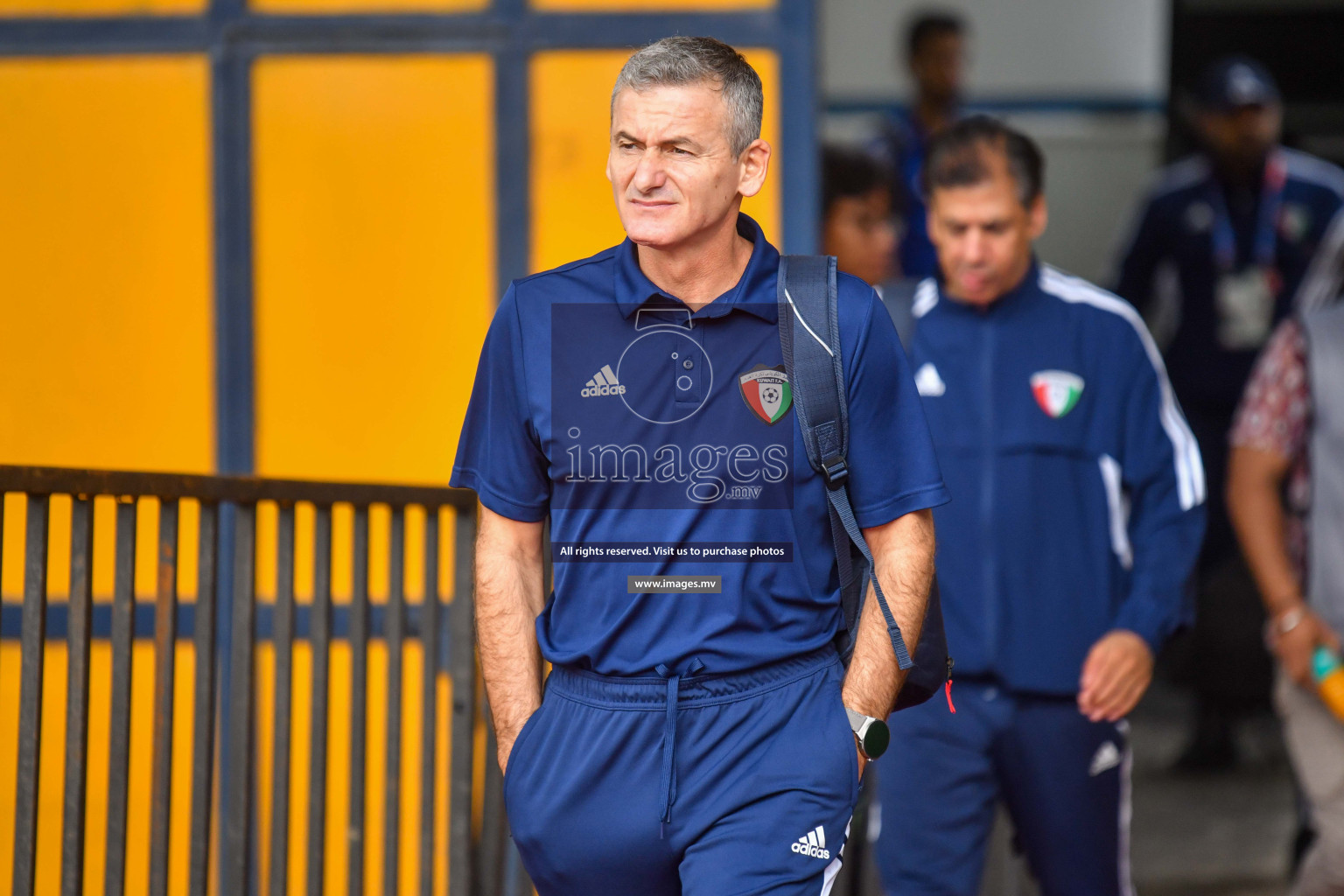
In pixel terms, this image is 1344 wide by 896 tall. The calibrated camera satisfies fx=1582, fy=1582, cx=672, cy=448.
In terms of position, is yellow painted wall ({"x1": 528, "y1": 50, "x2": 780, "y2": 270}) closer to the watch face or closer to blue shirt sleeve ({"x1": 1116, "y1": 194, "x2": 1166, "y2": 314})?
the watch face

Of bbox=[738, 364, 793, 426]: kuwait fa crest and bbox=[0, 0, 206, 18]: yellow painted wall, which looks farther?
bbox=[0, 0, 206, 18]: yellow painted wall

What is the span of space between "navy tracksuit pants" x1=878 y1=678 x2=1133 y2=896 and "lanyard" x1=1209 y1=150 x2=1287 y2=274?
154 inches

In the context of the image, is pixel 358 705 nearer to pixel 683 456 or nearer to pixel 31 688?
pixel 31 688

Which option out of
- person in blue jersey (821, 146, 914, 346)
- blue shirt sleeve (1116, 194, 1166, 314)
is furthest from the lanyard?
person in blue jersey (821, 146, 914, 346)

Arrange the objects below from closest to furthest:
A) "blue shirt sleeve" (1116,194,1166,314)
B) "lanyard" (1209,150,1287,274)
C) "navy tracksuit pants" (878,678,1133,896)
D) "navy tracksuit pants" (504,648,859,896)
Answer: "navy tracksuit pants" (504,648,859,896), "navy tracksuit pants" (878,678,1133,896), "lanyard" (1209,150,1287,274), "blue shirt sleeve" (1116,194,1166,314)

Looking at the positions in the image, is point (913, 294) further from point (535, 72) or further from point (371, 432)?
point (371, 432)

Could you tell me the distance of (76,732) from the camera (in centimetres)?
318

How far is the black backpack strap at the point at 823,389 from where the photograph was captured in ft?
8.09

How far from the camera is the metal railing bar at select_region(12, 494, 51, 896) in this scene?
10.0 ft

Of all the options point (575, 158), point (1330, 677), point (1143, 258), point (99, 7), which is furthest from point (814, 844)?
point (1143, 258)

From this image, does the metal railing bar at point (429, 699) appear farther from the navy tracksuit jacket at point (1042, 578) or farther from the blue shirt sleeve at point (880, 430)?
the blue shirt sleeve at point (880, 430)

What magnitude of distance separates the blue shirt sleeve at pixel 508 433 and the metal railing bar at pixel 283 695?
3.53 feet

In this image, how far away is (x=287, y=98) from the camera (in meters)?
4.54

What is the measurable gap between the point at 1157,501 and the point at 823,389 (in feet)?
4.55
